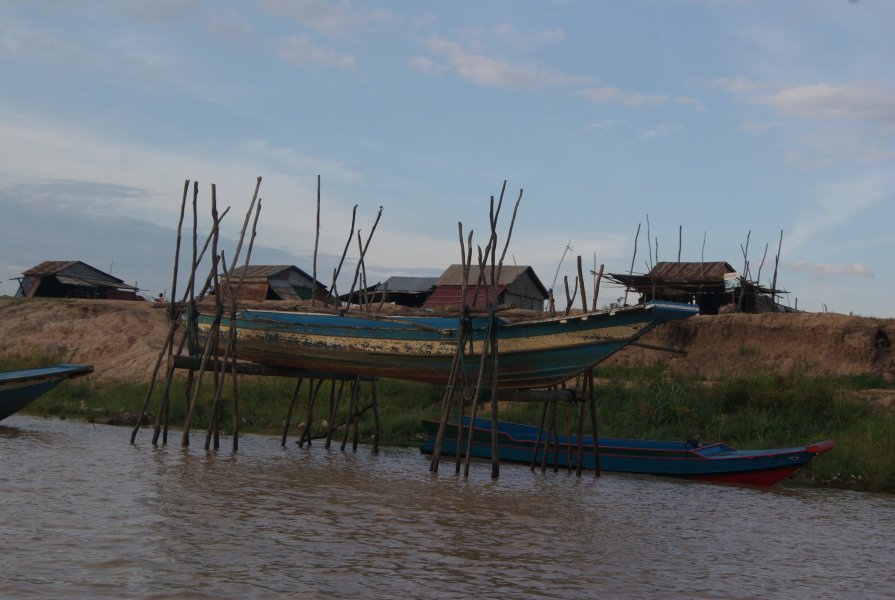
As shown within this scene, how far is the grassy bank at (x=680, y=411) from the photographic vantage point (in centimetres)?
1530

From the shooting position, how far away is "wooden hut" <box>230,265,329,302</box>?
34906 millimetres

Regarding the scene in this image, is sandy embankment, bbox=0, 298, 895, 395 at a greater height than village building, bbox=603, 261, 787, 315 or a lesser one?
lesser

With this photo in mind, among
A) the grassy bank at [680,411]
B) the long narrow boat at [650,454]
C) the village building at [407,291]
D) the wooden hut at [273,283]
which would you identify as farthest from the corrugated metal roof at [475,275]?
the long narrow boat at [650,454]

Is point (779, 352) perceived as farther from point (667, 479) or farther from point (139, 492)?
point (139, 492)

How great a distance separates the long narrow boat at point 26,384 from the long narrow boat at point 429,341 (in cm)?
277

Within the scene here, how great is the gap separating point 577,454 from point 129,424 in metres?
9.63

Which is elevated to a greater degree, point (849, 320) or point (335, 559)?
point (849, 320)

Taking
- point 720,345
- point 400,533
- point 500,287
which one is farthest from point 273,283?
point 400,533

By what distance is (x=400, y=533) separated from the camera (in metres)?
9.00

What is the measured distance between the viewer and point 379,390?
21047 millimetres

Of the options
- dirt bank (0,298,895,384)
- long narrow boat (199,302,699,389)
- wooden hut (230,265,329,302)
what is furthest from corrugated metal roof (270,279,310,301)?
long narrow boat (199,302,699,389)

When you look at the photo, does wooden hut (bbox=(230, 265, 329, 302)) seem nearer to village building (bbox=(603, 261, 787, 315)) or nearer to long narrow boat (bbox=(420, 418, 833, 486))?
village building (bbox=(603, 261, 787, 315))

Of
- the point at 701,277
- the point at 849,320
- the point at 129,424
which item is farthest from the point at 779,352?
the point at 129,424

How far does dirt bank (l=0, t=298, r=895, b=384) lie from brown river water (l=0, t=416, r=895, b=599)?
27.5ft
